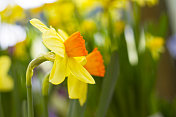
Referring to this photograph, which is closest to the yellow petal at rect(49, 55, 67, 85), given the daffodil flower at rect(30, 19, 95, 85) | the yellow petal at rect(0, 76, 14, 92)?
the daffodil flower at rect(30, 19, 95, 85)

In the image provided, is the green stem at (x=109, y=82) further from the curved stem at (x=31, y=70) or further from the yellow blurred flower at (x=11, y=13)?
the yellow blurred flower at (x=11, y=13)

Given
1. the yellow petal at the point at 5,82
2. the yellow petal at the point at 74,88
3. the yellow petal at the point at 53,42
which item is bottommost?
the yellow petal at the point at 5,82

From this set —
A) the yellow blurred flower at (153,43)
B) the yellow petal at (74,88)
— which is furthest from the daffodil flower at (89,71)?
the yellow blurred flower at (153,43)

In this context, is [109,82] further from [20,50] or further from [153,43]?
[20,50]

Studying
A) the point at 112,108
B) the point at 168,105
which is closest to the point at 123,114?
the point at 112,108

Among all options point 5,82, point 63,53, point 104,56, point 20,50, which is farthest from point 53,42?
point 20,50

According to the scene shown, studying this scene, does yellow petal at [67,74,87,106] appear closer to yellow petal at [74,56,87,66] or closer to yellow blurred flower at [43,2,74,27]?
yellow petal at [74,56,87,66]

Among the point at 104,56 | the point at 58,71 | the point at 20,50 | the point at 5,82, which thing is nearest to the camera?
the point at 58,71
